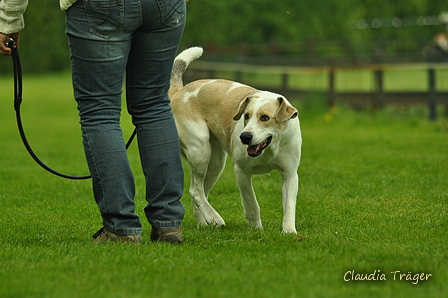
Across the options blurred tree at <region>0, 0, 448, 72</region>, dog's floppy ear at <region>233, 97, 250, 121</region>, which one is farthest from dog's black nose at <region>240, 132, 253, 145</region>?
blurred tree at <region>0, 0, 448, 72</region>

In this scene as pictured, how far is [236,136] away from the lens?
16.7ft

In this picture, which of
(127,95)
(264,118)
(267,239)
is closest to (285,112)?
(264,118)

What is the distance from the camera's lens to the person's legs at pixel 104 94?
12.7 feet

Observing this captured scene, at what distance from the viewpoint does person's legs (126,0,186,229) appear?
4133 mm

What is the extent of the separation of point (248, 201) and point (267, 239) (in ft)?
2.62

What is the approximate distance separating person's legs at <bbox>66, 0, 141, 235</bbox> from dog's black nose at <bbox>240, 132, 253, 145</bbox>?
0.93 m

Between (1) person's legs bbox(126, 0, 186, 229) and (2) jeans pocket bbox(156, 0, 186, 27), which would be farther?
(1) person's legs bbox(126, 0, 186, 229)

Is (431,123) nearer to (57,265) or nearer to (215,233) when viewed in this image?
(215,233)

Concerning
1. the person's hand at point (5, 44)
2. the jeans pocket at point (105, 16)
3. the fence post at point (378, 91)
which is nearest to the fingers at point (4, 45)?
the person's hand at point (5, 44)

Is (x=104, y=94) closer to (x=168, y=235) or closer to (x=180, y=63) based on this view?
(x=168, y=235)

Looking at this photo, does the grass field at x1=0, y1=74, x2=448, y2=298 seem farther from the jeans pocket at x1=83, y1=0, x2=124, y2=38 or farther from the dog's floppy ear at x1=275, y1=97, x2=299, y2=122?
the jeans pocket at x1=83, y1=0, x2=124, y2=38

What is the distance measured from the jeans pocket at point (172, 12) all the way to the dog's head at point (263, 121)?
97 cm

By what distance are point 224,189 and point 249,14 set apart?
34.0 metres

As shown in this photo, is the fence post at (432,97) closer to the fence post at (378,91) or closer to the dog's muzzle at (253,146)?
the fence post at (378,91)
